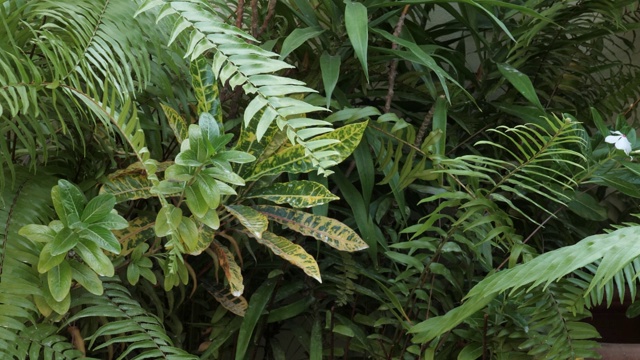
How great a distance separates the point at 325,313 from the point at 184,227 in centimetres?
37

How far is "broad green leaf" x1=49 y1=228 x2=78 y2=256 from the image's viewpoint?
826 mm

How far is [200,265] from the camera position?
1203mm

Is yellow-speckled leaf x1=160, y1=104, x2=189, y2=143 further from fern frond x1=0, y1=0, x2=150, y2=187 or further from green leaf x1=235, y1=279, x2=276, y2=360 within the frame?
green leaf x1=235, y1=279, x2=276, y2=360

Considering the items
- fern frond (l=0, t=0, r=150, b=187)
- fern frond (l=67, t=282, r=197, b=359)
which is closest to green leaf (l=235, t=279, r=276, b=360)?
fern frond (l=67, t=282, r=197, b=359)

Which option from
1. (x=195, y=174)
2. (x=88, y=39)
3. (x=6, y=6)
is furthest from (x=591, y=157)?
(x=6, y=6)

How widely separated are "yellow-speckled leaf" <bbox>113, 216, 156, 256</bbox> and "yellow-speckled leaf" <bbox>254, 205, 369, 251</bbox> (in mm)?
158

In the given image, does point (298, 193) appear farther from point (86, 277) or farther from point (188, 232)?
point (86, 277)

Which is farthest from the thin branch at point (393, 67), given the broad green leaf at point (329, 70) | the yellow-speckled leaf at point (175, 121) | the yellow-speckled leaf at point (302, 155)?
the yellow-speckled leaf at point (175, 121)

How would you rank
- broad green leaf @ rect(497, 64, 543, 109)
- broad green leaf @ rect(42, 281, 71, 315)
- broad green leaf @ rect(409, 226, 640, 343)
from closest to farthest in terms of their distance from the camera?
broad green leaf @ rect(409, 226, 640, 343) < broad green leaf @ rect(42, 281, 71, 315) < broad green leaf @ rect(497, 64, 543, 109)

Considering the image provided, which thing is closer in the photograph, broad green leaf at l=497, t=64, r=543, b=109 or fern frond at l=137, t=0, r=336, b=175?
fern frond at l=137, t=0, r=336, b=175

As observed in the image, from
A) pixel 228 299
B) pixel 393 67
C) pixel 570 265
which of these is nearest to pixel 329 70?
pixel 393 67

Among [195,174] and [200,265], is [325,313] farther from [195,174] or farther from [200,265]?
[195,174]

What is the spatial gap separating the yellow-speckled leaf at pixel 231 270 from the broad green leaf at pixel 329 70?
10.4 inches

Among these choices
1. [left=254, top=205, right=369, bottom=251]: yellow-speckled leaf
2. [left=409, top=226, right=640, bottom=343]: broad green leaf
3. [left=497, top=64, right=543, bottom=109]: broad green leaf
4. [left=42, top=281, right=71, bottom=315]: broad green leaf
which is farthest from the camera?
[left=497, top=64, right=543, bottom=109]: broad green leaf
